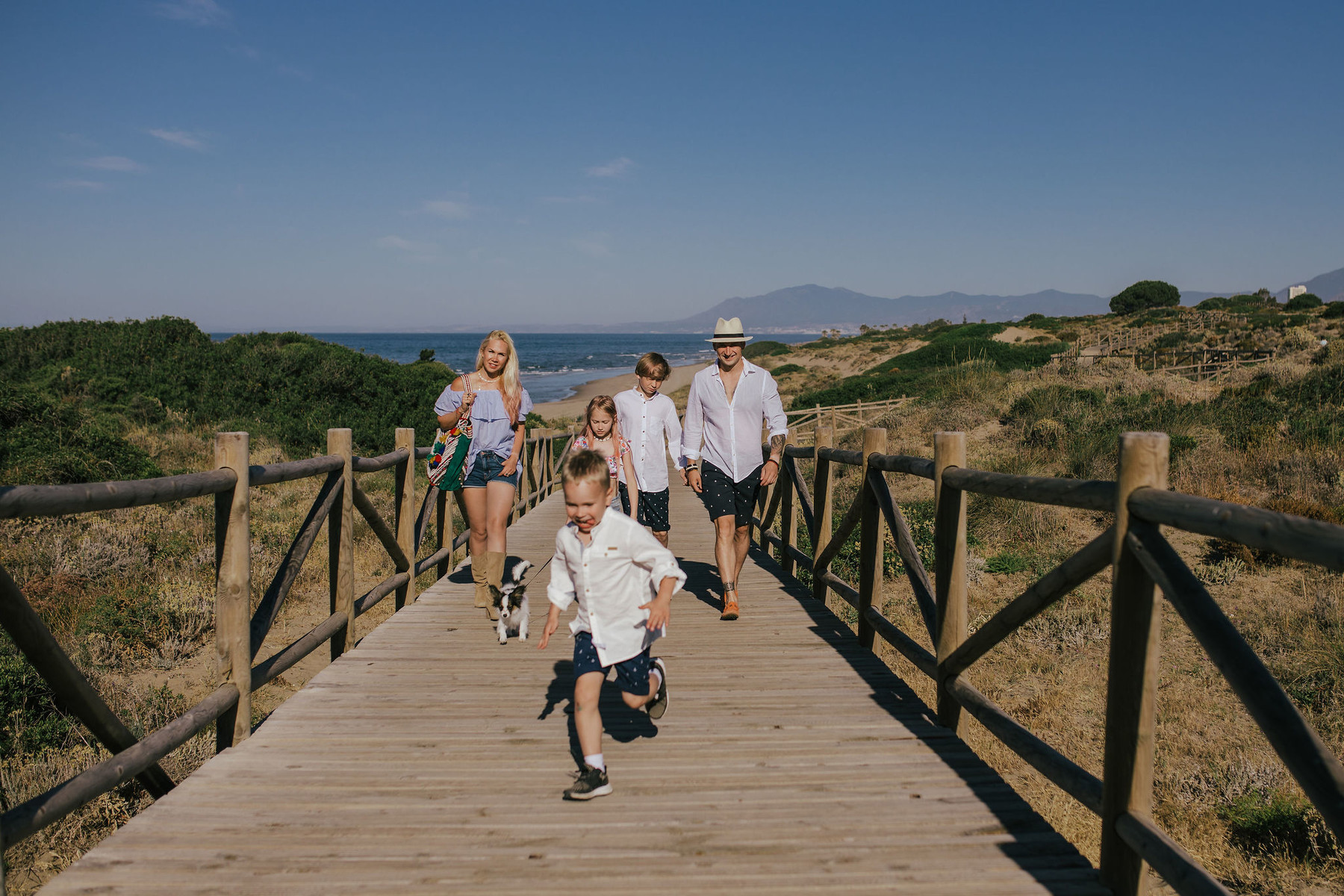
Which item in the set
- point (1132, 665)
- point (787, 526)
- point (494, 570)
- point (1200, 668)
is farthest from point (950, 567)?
point (1200, 668)

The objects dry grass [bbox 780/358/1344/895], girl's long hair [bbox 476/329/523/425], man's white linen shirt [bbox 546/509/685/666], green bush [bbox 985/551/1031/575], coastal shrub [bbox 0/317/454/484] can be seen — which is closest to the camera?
man's white linen shirt [bbox 546/509/685/666]

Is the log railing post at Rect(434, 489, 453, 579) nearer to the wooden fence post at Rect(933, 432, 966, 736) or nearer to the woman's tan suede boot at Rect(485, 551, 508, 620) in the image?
the woman's tan suede boot at Rect(485, 551, 508, 620)

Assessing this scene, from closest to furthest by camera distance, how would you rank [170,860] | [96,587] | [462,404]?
[170,860]
[462,404]
[96,587]

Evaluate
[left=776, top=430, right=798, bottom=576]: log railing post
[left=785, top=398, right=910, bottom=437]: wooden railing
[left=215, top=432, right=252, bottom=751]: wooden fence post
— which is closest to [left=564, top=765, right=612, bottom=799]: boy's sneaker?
[left=215, top=432, right=252, bottom=751]: wooden fence post

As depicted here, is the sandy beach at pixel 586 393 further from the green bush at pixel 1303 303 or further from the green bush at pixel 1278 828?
the green bush at pixel 1303 303

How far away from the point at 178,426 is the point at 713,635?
17192 mm

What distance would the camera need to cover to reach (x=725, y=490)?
5.54 meters

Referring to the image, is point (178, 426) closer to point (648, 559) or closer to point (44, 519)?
point (44, 519)

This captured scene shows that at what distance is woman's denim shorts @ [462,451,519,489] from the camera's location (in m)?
5.43

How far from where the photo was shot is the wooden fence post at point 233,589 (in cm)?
351

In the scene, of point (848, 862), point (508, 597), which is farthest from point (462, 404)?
point (848, 862)

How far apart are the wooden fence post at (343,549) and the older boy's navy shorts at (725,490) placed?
2215mm

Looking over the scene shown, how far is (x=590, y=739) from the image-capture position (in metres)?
3.04

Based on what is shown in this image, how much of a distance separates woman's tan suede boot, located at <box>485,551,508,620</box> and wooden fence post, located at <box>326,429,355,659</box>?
89 cm
